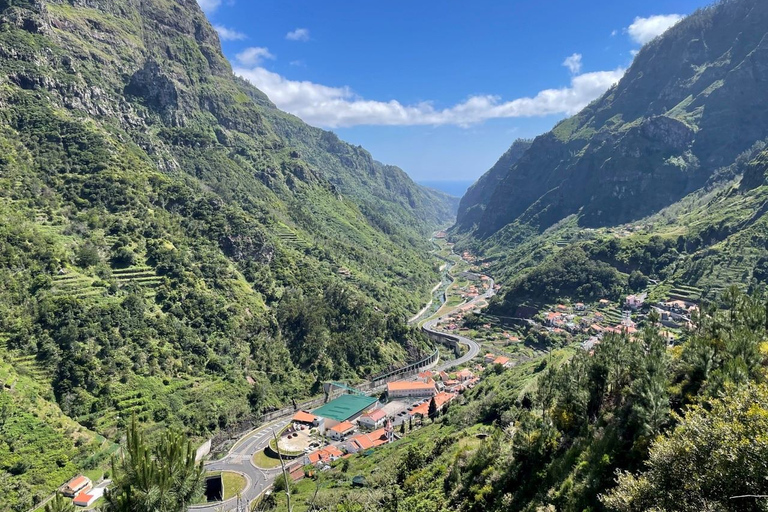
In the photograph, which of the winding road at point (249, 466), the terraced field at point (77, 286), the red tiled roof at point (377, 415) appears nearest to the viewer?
the winding road at point (249, 466)

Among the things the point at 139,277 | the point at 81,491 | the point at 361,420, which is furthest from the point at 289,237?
the point at 81,491

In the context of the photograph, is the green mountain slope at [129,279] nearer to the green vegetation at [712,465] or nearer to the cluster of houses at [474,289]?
the cluster of houses at [474,289]

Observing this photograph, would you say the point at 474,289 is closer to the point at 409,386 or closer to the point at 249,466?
the point at 409,386

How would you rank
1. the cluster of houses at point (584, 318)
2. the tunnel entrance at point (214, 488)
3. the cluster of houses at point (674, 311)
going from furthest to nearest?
the cluster of houses at point (584, 318)
the cluster of houses at point (674, 311)
the tunnel entrance at point (214, 488)

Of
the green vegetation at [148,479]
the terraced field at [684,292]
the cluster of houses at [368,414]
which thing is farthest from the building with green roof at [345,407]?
the terraced field at [684,292]

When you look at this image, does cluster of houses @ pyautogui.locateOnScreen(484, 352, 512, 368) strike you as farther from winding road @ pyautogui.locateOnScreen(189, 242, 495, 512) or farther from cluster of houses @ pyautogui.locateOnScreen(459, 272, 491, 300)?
cluster of houses @ pyautogui.locateOnScreen(459, 272, 491, 300)
